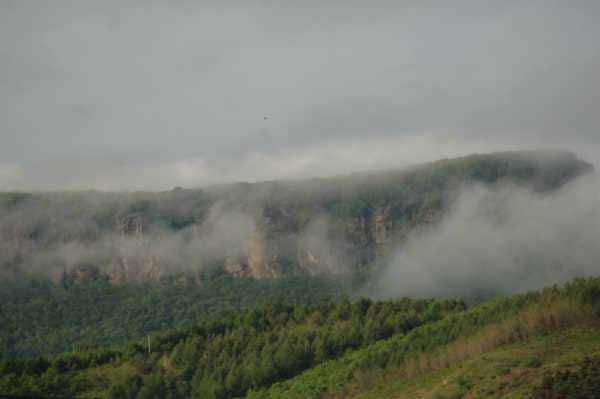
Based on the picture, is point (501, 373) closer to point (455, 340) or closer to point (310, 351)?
point (455, 340)

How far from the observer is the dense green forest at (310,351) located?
77.6 metres

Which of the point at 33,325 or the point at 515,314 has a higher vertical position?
the point at 515,314

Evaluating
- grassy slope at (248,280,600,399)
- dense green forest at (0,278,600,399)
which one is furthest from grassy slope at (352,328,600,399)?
grassy slope at (248,280,600,399)

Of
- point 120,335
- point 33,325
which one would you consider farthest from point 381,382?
point 33,325

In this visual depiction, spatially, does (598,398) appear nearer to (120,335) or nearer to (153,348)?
(153,348)

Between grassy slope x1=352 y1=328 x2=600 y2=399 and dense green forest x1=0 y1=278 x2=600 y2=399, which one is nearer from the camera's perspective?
grassy slope x1=352 y1=328 x2=600 y2=399

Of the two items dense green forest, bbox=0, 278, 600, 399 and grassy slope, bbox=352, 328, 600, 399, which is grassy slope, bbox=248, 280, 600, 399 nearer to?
dense green forest, bbox=0, 278, 600, 399

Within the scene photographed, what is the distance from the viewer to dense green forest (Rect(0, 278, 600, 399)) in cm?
7762

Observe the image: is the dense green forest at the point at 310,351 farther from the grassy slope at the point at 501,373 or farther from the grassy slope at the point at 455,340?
the grassy slope at the point at 501,373

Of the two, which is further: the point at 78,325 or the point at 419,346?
the point at 78,325

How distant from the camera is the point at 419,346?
8475 centimetres

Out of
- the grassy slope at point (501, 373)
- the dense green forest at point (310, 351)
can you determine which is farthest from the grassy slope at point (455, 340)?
the grassy slope at point (501, 373)

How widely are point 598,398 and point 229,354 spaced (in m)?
74.3

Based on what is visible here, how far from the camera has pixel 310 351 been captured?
106 m
